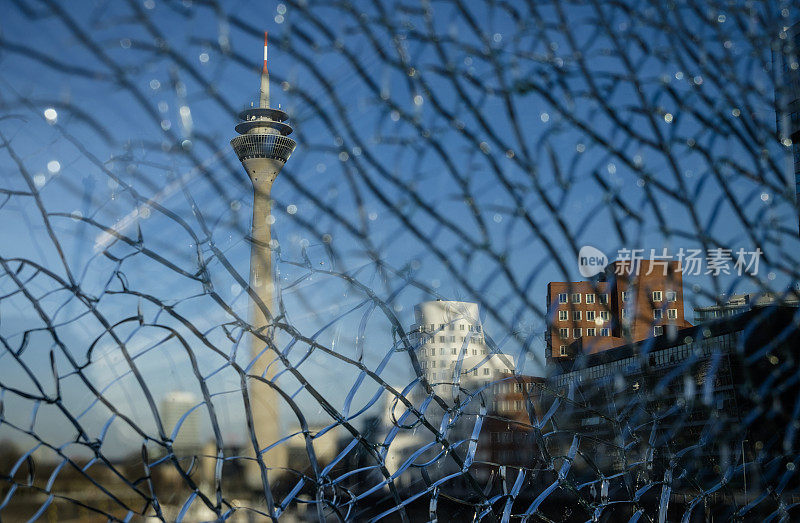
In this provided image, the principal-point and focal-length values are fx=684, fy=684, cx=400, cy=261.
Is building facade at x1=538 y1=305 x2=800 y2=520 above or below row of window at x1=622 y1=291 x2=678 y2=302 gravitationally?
below

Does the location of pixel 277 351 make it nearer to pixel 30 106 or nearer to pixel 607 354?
pixel 30 106

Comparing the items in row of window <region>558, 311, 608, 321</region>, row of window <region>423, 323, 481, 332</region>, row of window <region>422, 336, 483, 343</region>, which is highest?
row of window <region>558, 311, 608, 321</region>

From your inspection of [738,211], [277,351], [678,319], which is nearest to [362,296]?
[277,351]

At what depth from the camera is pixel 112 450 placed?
0.61 metres

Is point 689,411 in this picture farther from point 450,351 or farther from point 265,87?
point 265,87

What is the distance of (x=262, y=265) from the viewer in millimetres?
729

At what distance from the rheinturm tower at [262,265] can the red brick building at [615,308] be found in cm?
44

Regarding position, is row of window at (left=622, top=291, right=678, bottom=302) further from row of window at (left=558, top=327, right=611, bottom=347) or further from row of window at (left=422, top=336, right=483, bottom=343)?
row of window at (left=422, top=336, right=483, bottom=343)

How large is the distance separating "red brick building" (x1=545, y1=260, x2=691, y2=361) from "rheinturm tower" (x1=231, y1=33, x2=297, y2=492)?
1.43 ft

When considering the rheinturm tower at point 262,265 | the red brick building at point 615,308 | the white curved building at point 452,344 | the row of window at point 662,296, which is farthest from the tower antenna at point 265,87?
the row of window at point 662,296

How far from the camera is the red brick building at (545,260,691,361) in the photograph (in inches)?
39.0

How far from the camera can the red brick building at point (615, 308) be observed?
0.99 metres

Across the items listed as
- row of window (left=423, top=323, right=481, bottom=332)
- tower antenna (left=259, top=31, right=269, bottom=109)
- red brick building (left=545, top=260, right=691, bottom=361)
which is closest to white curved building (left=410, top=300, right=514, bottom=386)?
row of window (left=423, top=323, right=481, bottom=332)

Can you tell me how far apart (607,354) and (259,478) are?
0.62 m
